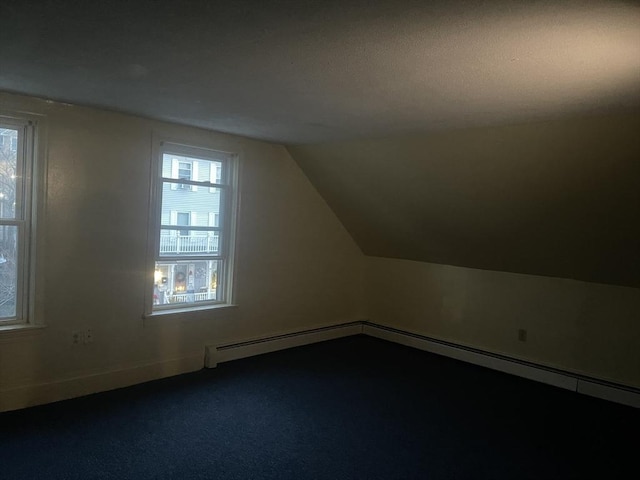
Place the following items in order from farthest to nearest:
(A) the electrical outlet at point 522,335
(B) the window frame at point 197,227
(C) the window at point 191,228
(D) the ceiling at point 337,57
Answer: (A) the electrical outlet at point 522,335, (C) the window at point 191,228, (B) the window frame at point 197,227, (D) the ceiling at point 337,57

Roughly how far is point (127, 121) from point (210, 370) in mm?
2220

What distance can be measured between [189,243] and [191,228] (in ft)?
0.45

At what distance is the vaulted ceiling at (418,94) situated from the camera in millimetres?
1688

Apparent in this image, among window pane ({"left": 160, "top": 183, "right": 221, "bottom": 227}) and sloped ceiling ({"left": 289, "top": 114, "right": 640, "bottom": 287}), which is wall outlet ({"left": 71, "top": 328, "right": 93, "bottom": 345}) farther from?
sloped ceiling ({"left": 289, "top": 114, "right": 640, "bottom": 287})

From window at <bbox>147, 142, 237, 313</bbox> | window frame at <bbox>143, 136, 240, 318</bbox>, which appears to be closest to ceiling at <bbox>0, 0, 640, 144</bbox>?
window frame at <bbox>143, 136, 240, 318</bbox>

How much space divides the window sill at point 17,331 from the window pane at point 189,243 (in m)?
1.08

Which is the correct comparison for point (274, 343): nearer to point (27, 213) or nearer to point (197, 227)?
point (197, 227)

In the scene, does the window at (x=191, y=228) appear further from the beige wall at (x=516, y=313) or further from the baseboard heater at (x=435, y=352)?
the beige wall at (x=516, y=313)

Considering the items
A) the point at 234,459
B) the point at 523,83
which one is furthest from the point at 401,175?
the point at 234,459

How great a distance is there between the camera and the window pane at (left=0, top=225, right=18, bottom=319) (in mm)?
3242

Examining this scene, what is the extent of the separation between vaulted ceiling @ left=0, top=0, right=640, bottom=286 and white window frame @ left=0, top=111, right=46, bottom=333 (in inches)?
13.3

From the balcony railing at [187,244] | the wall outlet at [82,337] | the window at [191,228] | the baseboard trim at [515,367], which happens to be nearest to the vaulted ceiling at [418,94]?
the window at [191,228]

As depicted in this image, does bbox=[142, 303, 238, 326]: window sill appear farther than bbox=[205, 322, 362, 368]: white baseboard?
No

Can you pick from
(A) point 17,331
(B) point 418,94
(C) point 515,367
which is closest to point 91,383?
(A) point 17,331
